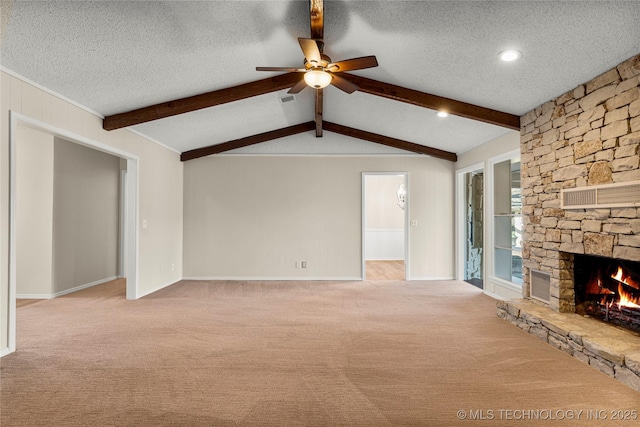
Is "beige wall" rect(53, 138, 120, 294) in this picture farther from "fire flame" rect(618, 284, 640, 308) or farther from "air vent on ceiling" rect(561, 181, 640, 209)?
"fire flame" rect(618, 284, 640, 308)

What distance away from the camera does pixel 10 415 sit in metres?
2.19

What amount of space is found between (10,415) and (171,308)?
258 cm

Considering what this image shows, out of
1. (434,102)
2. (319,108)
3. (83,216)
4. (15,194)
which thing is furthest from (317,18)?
(83,216)

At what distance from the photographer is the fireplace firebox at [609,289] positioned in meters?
3.30

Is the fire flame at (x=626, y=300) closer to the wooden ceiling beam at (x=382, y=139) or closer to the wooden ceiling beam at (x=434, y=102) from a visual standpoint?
the wooden ceiling beam at (x=434, y=102)

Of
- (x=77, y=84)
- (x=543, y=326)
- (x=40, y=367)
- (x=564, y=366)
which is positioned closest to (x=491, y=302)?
(x=543, y=326)

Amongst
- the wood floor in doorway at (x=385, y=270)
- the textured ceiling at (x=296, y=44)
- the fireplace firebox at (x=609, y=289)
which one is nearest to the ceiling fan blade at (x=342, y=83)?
the textured ceiling at (x=296, y=44)

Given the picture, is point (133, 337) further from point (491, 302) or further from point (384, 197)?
point (384, 197)

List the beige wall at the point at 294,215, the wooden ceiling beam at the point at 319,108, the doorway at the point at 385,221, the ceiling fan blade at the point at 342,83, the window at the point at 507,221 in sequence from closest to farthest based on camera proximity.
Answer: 1. the ceiling fan blade at the point at 342,83
2. the wooden ceiling beam at the point at 319,108
3. the window at the point at 507,221
4. the beige wall at the point at 294,215
5. the doorway at the point at 385,221

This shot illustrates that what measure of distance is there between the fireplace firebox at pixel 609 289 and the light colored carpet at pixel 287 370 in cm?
78

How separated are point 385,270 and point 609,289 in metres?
4.87

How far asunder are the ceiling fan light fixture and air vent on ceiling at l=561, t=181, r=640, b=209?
2699 millimetres

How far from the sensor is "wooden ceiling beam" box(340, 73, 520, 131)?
424cm

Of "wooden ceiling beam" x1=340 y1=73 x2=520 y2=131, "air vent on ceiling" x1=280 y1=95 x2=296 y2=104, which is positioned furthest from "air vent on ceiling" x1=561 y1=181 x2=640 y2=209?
"air vent on ceiling" x1=280 y1=95 x2=296 y2=104
